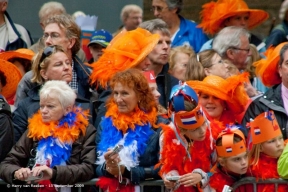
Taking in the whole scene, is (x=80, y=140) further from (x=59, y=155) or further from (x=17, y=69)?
(x=17, y=69)

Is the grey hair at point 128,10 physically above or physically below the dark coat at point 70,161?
above

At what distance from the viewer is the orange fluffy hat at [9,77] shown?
352 inches

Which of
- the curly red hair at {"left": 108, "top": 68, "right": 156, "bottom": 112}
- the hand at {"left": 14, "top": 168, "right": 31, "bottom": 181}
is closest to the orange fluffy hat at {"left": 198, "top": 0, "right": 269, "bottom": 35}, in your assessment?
the curly red hair at {"left": 108, "top": 68, "right": 156, "bottom": 112}

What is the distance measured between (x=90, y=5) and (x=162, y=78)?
146 inches

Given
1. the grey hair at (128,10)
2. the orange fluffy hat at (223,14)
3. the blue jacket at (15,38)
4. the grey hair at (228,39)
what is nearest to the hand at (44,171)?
the grey hair at (228,39)

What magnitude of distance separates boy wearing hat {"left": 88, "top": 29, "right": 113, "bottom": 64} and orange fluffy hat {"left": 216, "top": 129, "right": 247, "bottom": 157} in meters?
3.41

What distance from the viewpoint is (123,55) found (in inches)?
341

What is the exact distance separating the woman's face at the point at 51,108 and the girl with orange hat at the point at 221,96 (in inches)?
48.3

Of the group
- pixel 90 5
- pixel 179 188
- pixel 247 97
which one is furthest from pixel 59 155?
pixel 90 5

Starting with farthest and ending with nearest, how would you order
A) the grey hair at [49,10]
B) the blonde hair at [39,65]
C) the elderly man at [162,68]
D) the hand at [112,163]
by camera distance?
the grey hair at [49,10], the elderly man at [162,68], the blonde hair at [39,65], the hand at [112,163]

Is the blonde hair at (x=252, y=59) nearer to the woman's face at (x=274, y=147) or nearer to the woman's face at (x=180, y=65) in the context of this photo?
the woman's face at (x=180, y=65)

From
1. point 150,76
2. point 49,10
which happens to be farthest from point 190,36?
point 150,76

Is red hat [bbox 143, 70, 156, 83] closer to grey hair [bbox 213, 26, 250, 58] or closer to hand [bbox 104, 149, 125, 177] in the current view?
hand [bbox 104, 149, 125, 177]

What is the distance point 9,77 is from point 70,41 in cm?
73
